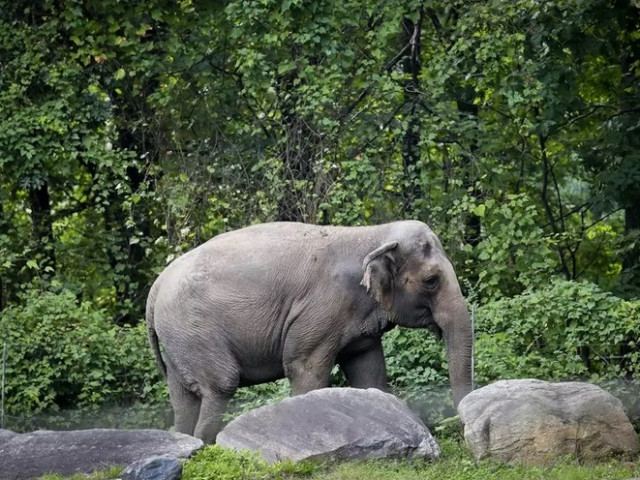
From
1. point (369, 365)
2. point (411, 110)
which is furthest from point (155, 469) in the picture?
point (411, 110)

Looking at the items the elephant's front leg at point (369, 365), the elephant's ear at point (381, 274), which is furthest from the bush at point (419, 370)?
the elephant's ear at point (381, 274)

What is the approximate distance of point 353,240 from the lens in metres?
13.5

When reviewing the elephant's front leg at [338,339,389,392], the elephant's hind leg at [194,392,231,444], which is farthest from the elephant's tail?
the elephant's front leg at [338,339,389,392]

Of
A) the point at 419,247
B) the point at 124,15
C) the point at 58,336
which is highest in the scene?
the point at 124,15

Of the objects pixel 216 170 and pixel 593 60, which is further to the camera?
pixel 593 60

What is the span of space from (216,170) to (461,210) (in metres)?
3.52

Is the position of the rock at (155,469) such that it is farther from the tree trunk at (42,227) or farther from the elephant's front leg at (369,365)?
the tree trunk at (42,227)

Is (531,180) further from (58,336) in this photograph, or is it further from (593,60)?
(58,336)

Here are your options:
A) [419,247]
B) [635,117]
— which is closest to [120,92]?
[635,117]

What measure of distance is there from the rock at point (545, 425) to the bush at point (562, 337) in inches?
116

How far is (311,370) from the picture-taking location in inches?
519

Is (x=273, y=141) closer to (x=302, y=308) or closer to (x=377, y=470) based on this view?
(x=302, y=308)

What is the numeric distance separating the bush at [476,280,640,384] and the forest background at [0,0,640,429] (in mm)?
846

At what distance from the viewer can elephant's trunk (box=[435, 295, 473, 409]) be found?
43.3 feet
